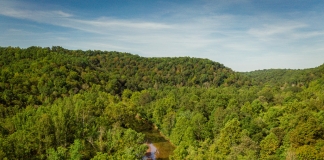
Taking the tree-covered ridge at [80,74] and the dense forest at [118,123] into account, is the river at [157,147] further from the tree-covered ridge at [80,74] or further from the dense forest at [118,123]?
the tree-covered ridge at [80,74]

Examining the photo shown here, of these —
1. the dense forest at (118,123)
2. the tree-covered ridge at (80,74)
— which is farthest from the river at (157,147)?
the tree-covered ridge at (80,74)

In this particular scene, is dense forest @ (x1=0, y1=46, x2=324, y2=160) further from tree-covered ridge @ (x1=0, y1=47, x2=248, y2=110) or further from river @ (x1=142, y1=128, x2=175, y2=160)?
river @ (x1=142, y1=128, x2=175, y2=160)

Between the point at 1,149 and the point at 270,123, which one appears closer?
the point at 1,149

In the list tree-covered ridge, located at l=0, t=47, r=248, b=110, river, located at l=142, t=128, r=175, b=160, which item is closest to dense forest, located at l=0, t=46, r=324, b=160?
tree-covered ridge, located at l=0, t=47, r=248, b=110

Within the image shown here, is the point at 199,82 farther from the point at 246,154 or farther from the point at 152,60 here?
the point at 246,154

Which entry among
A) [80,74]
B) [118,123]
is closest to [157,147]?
[118,123]

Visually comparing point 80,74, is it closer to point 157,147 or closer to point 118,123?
point 118,123

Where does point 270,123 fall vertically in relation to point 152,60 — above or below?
below

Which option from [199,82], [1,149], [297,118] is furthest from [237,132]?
[199,82]
